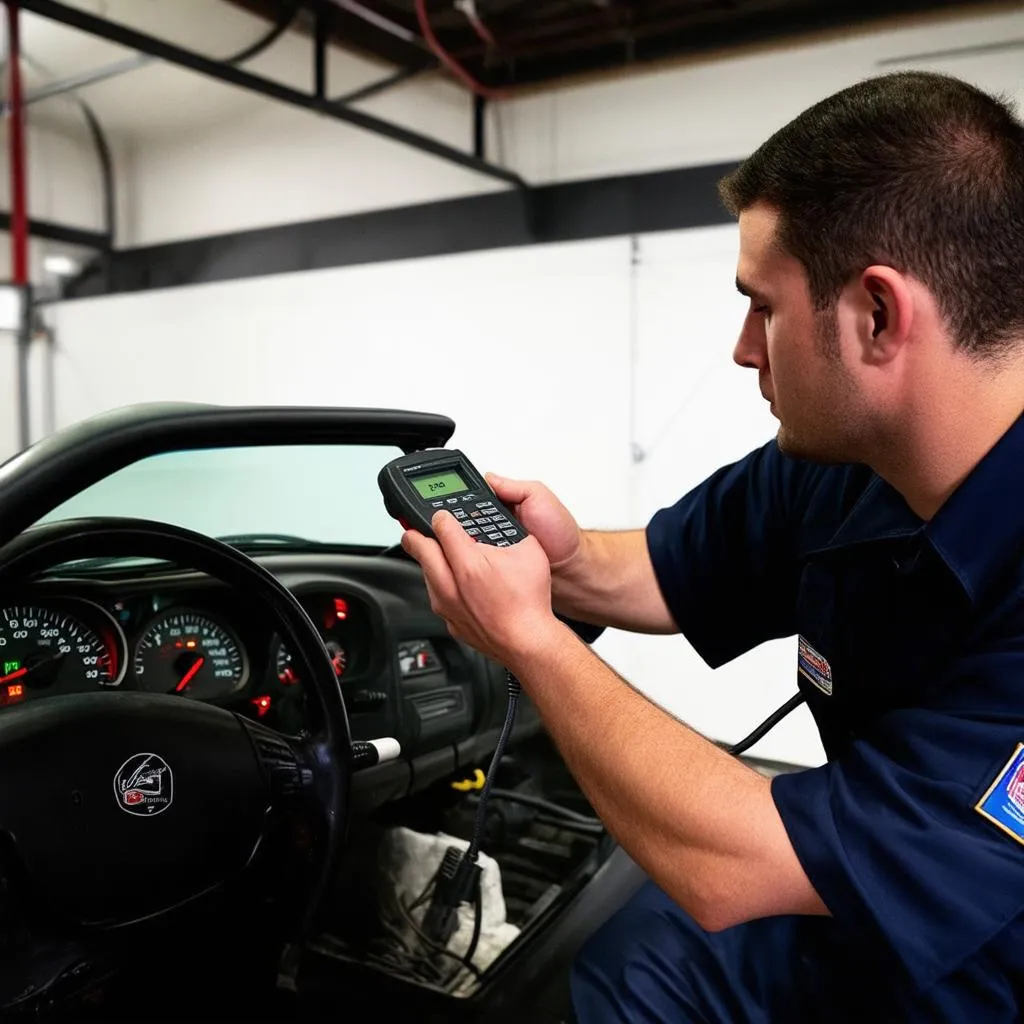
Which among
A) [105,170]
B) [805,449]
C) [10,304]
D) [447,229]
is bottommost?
[805,449]

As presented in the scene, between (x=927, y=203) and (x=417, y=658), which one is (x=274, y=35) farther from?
(x=927, y=203)

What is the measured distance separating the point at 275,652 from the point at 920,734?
73 centimetres

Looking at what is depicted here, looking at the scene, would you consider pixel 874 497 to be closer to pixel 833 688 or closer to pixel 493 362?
pixel 833 688

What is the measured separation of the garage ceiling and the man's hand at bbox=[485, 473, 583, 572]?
1.51 m

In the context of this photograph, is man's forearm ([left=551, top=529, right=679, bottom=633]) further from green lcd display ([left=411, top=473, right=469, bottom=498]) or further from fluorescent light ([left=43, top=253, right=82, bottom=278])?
fluorescent light ([left=43, top=253, right=82, bottom=278])

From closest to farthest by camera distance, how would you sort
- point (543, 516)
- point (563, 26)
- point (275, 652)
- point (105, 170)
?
point (543, 516) < point (275, 652) < point (563, 26) < point (105, 170)

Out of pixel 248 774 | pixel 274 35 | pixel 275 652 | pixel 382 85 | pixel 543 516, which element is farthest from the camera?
pixel 382 85

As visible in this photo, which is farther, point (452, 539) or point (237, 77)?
point (237, 77)

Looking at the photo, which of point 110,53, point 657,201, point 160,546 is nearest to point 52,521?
point 160,546

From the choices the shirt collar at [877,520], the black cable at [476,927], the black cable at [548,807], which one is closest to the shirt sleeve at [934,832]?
the shirt collar at [877,520]

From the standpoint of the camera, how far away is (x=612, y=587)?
1.05 meters

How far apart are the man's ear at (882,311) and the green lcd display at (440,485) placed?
0.34 m

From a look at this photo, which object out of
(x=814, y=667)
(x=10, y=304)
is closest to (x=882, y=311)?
(x=814, y=667)

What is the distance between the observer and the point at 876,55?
217 centimetres
